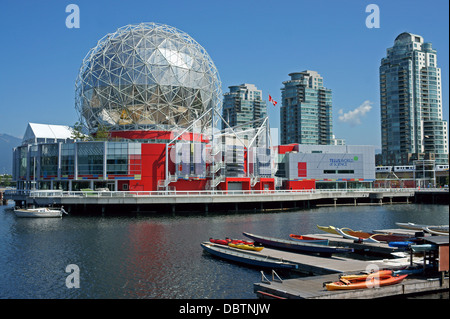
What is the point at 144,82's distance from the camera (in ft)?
275

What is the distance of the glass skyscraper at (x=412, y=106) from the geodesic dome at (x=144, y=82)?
125 m

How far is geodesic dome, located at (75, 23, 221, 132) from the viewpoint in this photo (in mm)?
84250

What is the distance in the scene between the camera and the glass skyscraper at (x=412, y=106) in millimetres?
189125

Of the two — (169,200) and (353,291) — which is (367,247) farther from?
(169,200)

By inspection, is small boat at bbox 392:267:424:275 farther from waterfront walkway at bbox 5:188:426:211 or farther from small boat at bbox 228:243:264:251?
waterfront walkway at bbox 5:188:426:211

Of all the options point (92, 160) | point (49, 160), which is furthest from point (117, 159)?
point (49, 160)

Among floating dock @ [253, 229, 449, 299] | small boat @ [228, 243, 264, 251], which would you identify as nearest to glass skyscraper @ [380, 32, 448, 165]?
small boat @ [228, 243, 264, 251]

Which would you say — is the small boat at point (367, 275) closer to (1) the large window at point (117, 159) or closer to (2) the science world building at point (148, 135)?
(2) the science world building at point (148, 135)

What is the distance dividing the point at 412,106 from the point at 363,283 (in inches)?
7215

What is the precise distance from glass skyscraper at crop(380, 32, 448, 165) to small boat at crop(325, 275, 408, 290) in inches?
6826

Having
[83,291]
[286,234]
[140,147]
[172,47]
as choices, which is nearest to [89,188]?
[140,147]

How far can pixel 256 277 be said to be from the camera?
95.8 feet

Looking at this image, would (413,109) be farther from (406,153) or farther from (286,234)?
(286,234)

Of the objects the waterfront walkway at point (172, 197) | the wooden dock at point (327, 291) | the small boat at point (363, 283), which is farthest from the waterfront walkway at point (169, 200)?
the small boat at point (363, 283)
